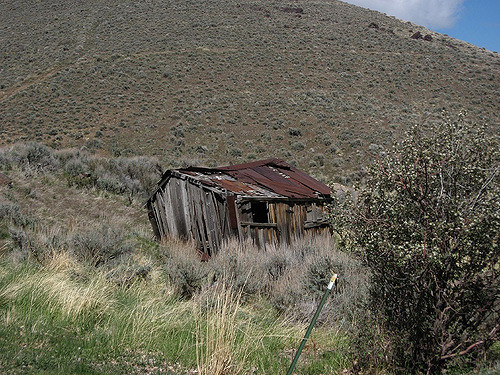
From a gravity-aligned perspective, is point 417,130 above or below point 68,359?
above

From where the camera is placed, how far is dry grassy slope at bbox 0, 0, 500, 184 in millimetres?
30906

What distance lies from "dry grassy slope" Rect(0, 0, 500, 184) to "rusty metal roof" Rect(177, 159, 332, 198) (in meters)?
12.1

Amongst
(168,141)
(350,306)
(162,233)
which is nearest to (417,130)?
(350,306)

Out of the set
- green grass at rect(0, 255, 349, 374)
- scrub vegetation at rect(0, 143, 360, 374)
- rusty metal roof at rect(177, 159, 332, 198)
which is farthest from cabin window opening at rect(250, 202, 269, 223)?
green grass at rect(0, 255, 349, 374)

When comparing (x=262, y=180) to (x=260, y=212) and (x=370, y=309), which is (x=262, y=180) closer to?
(x=260, y=212)

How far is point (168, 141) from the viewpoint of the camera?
100 ft

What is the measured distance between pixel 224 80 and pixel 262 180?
2969 cm

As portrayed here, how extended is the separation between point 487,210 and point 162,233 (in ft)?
35.9

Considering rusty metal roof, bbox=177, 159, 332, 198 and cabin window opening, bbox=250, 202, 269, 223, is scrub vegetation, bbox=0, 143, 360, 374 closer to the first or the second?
rusty metal roof, bbox=177, 159, 332, 198

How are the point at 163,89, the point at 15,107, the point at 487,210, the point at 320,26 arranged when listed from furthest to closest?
the point at 320,26, the point at 163,89, the point at 15,107, the point at 487,210

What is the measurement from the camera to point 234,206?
416 inches

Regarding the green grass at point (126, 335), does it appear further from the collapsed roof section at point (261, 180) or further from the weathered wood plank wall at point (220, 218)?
the collapsed roof section at point (261, 180)

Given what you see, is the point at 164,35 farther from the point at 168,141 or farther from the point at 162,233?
the point at 162,233

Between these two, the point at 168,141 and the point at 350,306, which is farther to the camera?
the point at 168,141
